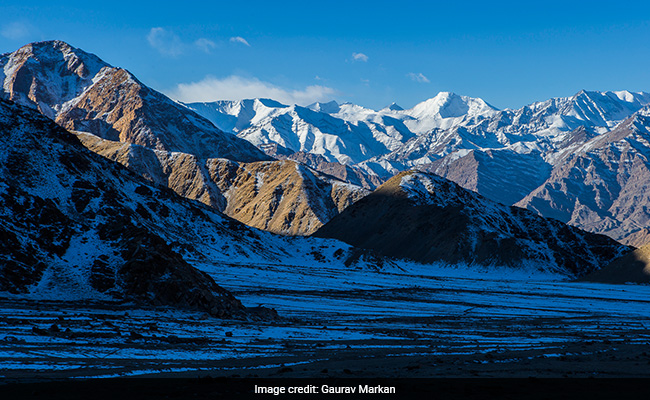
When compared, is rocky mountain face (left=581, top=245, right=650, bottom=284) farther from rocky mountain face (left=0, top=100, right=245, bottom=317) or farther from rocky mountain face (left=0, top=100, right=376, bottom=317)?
rocky mountain face (left=0, top=100, right=245, bottom=317)

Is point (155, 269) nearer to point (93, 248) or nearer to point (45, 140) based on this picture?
point (93, 248)

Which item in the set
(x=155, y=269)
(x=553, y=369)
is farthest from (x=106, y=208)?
(x=553, y=369)

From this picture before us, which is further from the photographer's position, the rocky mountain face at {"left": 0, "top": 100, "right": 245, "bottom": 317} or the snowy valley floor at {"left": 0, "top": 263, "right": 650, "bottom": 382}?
the rocky mountain face at {"left": 0, "top": 100, "right": 245, "bottom": 317}

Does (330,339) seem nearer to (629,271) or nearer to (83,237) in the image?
(83,237)

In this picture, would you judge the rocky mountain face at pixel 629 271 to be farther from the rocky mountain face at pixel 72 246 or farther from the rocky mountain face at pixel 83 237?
the rocky mountain face at pixel 72 246

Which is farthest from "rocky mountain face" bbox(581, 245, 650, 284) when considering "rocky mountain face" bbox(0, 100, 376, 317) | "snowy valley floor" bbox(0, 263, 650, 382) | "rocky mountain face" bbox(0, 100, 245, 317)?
"rocky mountain face" bbox(0, 100, 245, 317)

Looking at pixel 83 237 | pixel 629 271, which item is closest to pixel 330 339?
pixel 83 237
